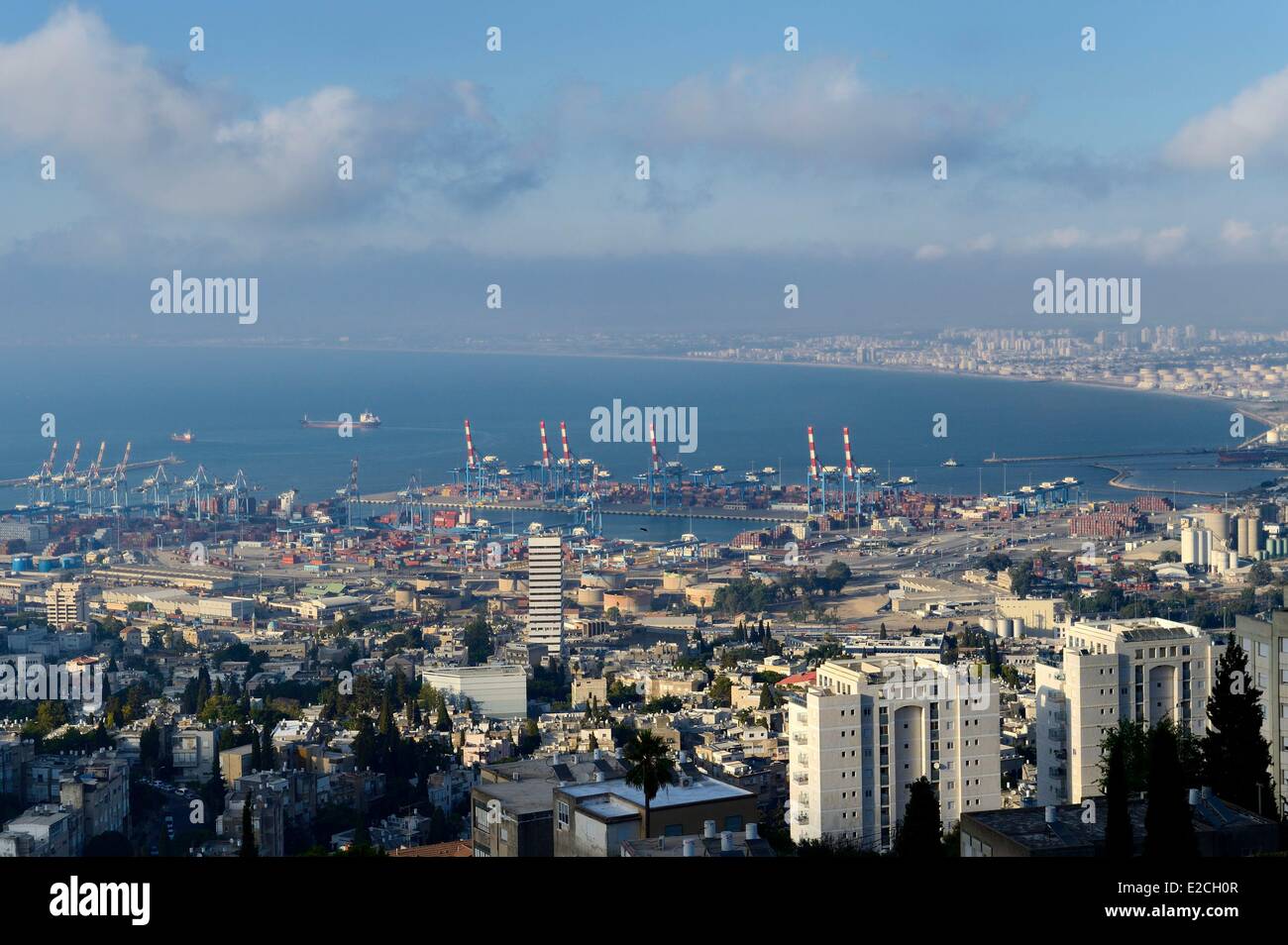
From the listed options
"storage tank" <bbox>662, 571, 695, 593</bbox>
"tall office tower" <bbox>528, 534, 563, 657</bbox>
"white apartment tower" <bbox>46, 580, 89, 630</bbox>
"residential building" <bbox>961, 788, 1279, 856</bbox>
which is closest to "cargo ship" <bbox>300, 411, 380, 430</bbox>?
"storage tank" <bbox>662, 571, 695, 593</bbox>

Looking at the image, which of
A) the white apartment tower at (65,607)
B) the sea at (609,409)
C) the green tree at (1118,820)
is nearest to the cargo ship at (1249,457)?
the sea at (609,409)

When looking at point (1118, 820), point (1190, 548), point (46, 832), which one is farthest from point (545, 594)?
point (1118, 820)

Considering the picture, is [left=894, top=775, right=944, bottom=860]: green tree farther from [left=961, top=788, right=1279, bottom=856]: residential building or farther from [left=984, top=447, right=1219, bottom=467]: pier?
[left=984, top=447, right=1219, bottom=467]: pier

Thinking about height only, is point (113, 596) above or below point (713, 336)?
below
